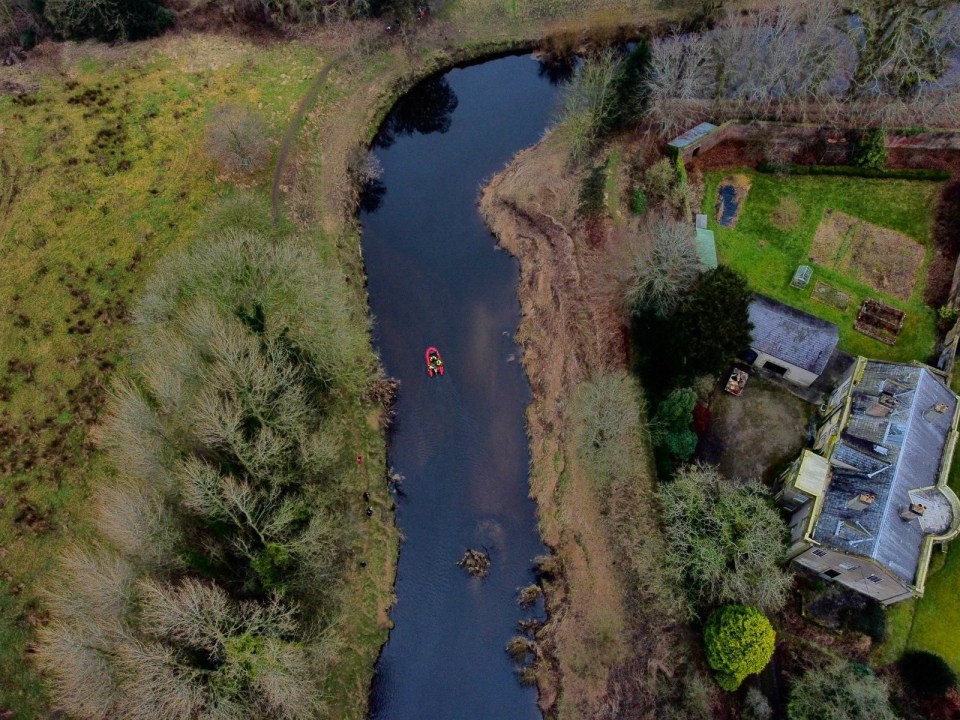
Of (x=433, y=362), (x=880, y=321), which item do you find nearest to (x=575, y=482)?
(x=433, y=362)

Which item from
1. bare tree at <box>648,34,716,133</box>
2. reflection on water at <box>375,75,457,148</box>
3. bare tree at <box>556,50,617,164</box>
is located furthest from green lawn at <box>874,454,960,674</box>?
reflection on water at <box>375,75,457,148</box>

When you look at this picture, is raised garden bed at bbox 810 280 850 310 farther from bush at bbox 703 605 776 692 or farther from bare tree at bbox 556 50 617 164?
bush at bbox 703 605 776 692

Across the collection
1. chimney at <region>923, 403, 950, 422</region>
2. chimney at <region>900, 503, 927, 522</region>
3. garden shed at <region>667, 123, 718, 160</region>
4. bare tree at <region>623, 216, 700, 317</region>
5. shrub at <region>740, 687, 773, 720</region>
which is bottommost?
shrub at <region>740, 687, 773, 720</region>

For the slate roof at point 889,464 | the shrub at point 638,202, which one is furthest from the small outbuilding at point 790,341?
the shrub at point 638,202

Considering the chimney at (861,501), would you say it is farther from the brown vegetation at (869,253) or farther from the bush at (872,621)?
the brown vegetation at (869,253)

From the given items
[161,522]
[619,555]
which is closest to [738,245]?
[619,555]

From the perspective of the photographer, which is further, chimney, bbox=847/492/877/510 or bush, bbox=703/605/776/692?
chimney, bbox=847/492/877/510

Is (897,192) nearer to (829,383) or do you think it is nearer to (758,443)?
(829,383)
